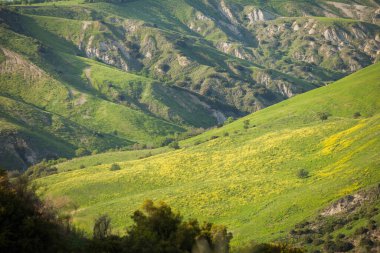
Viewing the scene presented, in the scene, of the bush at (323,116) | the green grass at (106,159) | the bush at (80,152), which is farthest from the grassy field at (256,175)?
the bush at (80,152)

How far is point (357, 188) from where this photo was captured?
7888 centimetres

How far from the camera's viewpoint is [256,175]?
106 m

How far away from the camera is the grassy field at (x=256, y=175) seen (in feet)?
271

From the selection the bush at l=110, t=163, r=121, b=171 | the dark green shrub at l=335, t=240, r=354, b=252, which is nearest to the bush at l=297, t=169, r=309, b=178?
the dark green shrub at l=335, t=240, r=354, b=252

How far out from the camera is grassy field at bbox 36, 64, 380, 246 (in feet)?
271

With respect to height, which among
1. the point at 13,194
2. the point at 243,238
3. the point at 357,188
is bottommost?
the point at 243,238

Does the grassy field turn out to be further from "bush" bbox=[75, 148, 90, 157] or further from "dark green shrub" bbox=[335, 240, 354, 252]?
"bush" bbox=[75, 148, 90, 157]

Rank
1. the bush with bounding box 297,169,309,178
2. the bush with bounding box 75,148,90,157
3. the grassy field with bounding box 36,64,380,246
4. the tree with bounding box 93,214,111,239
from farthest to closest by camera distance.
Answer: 1. the bush with bounding box 75,148,90,157
2. the bush with bounding box 297,169,309,178
3. the grassy field with bounding box 36,64,380,246
4. the tree with bounding box 93,214,111,239

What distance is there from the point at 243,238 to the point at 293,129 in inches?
2403

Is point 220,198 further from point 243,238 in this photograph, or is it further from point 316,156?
point 316,156

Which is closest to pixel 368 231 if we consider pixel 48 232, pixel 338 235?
pixel 338 235

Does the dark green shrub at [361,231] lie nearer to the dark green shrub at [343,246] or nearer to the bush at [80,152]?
the dark green shrub at [343,246]

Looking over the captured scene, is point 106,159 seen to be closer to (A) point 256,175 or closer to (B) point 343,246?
(A) point 256,175

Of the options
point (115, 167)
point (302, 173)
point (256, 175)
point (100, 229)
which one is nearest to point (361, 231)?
point (302, 173)
